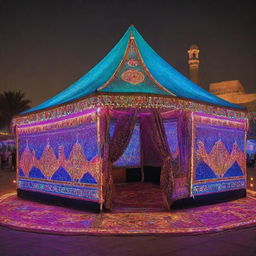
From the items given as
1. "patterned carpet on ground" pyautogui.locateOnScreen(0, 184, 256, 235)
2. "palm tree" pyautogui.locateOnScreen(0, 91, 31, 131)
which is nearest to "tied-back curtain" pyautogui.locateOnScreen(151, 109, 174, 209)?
"patterned carpet on ground" pyautogui.locateOnScreen(0, 184, 256, 235)

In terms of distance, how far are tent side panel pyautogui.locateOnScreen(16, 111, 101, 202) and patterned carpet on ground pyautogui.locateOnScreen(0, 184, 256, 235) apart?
0.45m

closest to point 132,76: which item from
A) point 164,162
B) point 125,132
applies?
point 125,132

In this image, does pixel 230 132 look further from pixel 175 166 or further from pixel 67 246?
pixel 67 246

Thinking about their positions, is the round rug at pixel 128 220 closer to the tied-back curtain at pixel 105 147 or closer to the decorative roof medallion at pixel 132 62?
A: the tied-back curtain at pixel 105 147

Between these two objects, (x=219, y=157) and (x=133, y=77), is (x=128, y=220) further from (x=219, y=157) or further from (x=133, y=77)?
(x=219, y=157)

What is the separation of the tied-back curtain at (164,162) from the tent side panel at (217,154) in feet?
2.30

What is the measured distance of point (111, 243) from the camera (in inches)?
168

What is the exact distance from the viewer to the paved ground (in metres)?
3.89

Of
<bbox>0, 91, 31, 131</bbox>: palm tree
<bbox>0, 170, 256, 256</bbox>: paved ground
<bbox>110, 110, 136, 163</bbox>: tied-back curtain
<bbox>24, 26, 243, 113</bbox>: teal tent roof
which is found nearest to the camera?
<bbox>0, 170, 256, 256</bbox>: paved ground

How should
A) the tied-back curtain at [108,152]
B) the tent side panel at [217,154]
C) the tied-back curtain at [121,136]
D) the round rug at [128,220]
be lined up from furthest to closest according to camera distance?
1. the tent side panel at [217,154]
2. the tied-back curtain at [121,136]
3. the tied-back curtain at [108,152]
4. the round rug at [128,220]

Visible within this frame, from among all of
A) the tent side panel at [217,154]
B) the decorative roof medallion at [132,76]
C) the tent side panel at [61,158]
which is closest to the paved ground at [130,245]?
the tent side panel at [61,158]

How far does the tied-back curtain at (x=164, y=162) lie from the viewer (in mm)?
6340

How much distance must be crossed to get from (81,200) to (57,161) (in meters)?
1.32

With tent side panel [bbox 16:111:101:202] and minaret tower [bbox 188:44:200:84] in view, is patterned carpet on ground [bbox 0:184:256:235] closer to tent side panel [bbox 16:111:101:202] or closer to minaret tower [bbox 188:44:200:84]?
tent side panel [bbox 16:111:101:202]
